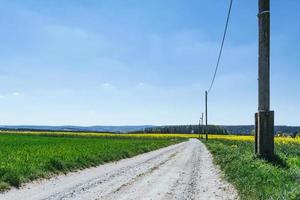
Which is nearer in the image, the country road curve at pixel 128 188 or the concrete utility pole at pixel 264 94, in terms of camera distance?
the country road curve at pixel 128 188

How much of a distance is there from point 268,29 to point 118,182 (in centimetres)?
904

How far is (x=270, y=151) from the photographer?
19031 millimetres

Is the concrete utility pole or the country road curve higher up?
the concrete utility pole

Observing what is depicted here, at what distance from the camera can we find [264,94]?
62.1ft

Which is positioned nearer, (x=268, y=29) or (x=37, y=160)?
(x=268, y=29)

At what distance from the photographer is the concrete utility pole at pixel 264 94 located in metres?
19.0

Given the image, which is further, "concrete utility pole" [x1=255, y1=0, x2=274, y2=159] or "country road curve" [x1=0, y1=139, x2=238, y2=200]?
"concrete utility pole" [x1=255, y1=0, x2=274, y2=159]

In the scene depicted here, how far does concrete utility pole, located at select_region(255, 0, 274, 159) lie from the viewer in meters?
19.0

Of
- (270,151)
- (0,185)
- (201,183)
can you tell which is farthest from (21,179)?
(270,151)

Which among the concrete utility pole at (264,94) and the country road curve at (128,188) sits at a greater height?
the concrete utility pole at (264,94)

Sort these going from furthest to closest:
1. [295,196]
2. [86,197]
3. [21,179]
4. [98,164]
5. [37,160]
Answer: [98,164] < [37,160] < [21,179] < [86,197] < [295,196]

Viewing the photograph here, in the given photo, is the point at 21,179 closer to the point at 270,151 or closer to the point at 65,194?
the point at 65,194

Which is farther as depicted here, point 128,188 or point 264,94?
point 264,94

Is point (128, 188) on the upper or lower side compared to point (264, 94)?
lower
